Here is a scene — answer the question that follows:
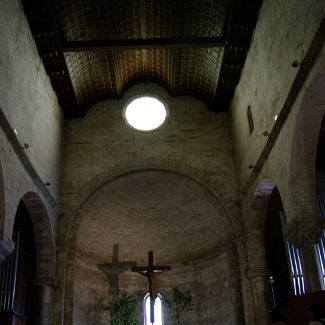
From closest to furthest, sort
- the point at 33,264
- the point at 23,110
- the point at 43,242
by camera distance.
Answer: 1. the point at 23,110
2. the point at 43,242
3. the point at 33,264

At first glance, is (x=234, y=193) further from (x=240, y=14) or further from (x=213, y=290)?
(x=240, y=14)

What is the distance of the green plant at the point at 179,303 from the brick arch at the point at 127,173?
9.10 ft

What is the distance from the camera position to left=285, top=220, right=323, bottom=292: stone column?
11.7 m

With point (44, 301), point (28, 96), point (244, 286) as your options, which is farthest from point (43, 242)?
point (244, 286)

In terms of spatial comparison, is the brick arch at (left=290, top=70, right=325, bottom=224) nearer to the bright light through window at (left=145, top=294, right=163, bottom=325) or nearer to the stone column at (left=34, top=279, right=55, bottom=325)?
the stone column at (left=34, top=279, right=55, bottom=325)

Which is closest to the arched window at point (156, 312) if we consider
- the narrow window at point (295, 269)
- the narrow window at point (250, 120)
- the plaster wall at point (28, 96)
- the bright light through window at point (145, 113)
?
the narrow window at point (295, 269)

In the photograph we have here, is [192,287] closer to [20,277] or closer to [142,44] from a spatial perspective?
[20,277]

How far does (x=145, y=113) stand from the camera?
68.3ft

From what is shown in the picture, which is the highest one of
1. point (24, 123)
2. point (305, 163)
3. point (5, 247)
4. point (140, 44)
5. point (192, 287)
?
point (140, 44)

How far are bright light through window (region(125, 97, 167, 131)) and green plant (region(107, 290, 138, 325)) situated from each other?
6863 mm

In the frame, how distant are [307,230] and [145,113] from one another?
10.6 m

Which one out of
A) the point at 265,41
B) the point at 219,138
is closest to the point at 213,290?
the point at 219,138

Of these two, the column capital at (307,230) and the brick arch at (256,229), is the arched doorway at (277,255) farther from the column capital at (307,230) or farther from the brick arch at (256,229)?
the column capital at (307,230)

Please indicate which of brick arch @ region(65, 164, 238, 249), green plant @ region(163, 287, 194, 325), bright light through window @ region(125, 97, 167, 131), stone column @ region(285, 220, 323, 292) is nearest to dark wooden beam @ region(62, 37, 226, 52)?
bright light through window @ region(125, 97, 167, 131)
